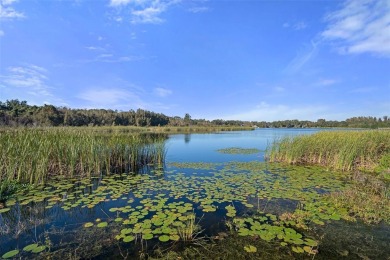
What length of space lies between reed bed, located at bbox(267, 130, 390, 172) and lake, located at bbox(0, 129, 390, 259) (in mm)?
4019

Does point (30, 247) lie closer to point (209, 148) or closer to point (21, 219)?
point (21, 219)

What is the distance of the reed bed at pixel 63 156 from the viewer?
6.72 m

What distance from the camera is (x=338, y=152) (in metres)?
11.0

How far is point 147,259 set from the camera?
322cm

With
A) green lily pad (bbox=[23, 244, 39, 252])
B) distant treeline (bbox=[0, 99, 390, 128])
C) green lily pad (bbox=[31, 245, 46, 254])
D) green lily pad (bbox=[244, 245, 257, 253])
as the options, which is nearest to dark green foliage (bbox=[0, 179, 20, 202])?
green lily pad (bbox=[23, 244, 39, 252])

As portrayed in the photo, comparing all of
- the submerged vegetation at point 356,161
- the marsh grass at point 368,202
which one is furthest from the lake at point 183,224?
the submerged vegetation at point 356,161

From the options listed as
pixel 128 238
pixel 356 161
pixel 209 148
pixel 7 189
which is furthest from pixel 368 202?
pixel 209 148

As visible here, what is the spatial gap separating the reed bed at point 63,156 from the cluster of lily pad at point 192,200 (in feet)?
2.72

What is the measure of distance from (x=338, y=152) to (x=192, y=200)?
9.15 m

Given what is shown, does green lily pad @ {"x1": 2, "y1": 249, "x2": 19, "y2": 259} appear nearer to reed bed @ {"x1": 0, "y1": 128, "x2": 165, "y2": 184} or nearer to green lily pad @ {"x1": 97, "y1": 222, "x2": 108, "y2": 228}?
green lily pad @ {"x1": 97, "y1": 222, "x2": 108, "y2": 228}

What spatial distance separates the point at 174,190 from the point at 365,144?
10.2m

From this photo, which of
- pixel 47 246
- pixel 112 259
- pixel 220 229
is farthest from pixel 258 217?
pixel 47 246

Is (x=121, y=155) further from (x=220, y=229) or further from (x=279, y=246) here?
(x=279, y=246)

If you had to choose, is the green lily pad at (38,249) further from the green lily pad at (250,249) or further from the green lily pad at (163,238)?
the green lily pad at (250,249)
